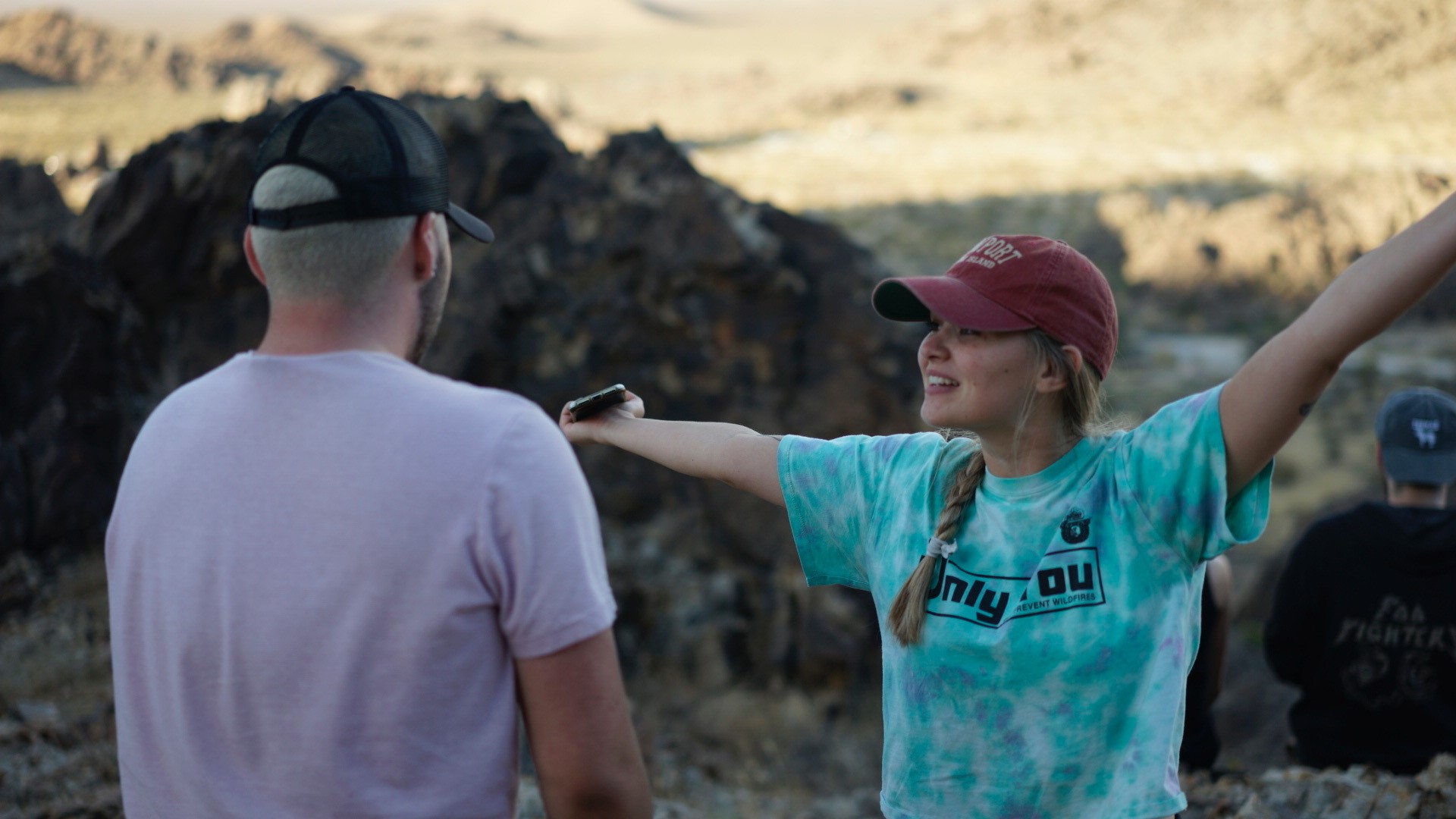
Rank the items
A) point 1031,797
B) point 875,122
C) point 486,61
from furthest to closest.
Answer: point 486,61, point 875,122, point 1031,797

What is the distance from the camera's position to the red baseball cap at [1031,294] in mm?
2047

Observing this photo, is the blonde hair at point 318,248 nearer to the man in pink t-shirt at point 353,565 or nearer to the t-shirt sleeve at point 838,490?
the man in pink t-shirt at point 353,565

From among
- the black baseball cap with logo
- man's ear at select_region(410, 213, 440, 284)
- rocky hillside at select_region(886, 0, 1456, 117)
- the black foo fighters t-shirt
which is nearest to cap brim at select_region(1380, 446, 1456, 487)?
the black baseball cap with logo

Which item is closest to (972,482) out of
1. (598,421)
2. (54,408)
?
(598,421)

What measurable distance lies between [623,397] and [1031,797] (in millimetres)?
1208

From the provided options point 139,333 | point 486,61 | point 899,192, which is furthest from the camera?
point 486,61

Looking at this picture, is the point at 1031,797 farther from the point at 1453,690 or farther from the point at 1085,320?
the point at 1453,690

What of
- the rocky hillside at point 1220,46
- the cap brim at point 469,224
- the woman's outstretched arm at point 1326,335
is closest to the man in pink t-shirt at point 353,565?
the cap brim at point 469,224

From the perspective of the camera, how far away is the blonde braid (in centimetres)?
202

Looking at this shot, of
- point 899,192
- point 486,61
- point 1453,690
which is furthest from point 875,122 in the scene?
point 486,61

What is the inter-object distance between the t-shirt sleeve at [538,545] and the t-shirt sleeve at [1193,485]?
956 millimetres

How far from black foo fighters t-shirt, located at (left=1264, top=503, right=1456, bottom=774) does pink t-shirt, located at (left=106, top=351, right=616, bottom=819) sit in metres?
3.06

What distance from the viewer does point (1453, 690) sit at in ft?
11.9

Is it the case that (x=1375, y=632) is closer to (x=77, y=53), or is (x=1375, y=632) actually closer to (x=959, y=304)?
(x=959, y=304)
